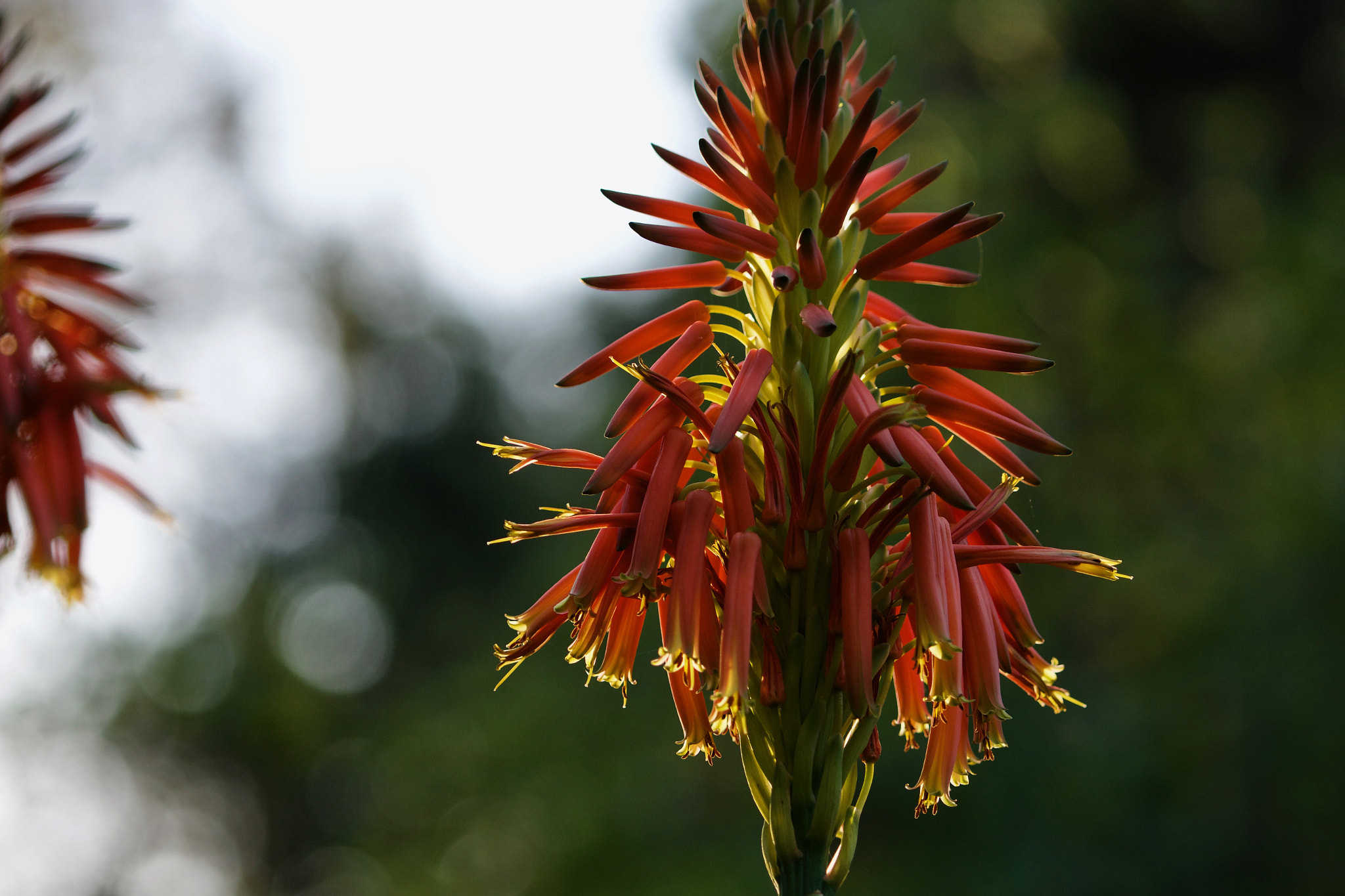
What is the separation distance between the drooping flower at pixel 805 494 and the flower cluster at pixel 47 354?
3.51ft

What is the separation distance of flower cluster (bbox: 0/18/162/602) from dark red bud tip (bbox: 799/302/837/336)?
1.55m

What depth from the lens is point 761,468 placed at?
2.12 metres

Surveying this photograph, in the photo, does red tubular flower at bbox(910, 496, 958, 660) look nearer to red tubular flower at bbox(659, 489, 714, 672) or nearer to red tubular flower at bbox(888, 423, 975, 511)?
red tubular flower at bbox(888, 423, 975, 511)

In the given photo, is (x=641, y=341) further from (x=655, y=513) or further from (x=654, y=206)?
(x=655, y=513)

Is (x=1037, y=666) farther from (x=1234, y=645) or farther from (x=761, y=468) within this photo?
(x=1234, y=645)

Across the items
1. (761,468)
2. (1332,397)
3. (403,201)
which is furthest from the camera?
(403,201)

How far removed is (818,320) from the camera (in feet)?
6.17

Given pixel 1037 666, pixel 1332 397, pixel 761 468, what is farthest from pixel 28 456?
pixel 1332 397

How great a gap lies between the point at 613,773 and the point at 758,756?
11.0m

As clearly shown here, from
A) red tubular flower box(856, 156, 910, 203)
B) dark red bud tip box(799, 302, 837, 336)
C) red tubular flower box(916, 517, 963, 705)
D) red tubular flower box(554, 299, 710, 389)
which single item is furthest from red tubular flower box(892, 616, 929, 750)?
red tubular flower box(856, 156, 910, 203)

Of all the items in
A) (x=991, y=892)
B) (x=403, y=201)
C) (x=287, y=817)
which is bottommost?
(x=287, y=817)

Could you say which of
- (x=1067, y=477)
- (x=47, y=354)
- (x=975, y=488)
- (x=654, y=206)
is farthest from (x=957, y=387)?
(x=1067, y=477)

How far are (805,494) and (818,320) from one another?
344mm

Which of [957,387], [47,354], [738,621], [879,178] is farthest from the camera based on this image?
[47,354]
